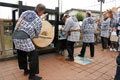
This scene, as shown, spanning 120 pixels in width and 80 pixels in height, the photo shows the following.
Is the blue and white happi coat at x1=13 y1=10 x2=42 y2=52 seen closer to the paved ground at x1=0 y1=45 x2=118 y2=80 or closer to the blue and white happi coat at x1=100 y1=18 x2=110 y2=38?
the paved ground at x1=0 y1=45 x2=118 y2=80

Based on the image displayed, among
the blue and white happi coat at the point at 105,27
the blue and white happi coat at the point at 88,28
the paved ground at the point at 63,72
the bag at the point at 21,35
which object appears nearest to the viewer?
the bag at the point at 21,35

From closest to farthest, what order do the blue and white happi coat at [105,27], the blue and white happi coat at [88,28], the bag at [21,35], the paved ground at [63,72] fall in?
1. the bag at [21,35]
2. the paved ground at [63,72]
3. the blue and white happi coat at [88,28]
4. the blue and white happi coat at [105,27]

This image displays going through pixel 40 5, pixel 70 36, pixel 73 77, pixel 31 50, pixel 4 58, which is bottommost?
pixel 73 77

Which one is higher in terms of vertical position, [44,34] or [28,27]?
[28,27]

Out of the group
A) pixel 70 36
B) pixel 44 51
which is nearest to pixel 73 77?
pixel 70 36

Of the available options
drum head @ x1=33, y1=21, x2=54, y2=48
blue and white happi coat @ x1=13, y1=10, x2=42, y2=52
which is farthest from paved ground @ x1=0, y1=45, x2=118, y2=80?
blue and white happi coat @ x1=13, y1=10, x2=42, y2=52

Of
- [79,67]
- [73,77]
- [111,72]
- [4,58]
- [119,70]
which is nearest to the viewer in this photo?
[119,70]

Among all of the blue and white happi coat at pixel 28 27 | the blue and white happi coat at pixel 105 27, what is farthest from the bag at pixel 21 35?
the blue and white happi coat at pixel 105 27

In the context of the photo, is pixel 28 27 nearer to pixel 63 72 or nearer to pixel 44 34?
pixel 44 34

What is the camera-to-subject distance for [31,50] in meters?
1.92

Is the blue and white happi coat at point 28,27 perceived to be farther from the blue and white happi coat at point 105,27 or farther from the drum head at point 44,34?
the blue and white happi coat at point 105,27

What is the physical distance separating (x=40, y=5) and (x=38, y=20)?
318 mm

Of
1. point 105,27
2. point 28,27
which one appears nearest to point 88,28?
point 105,27

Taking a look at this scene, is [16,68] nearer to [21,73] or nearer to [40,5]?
[21,73]
